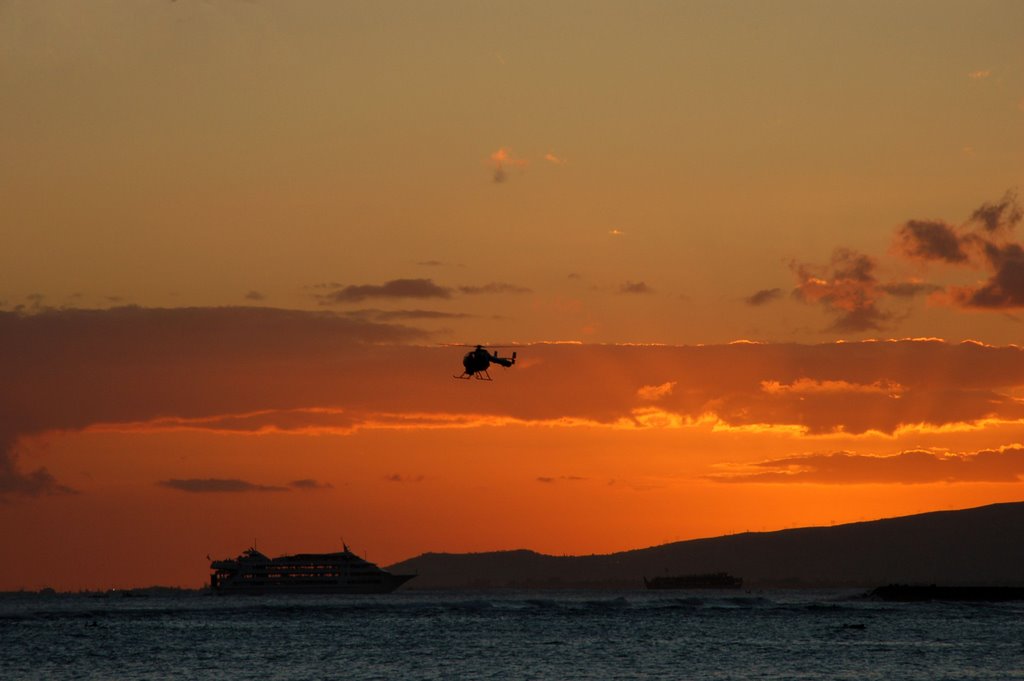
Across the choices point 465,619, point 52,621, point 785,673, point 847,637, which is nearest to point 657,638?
point 847,637

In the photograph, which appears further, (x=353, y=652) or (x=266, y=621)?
(x=266, y=621)

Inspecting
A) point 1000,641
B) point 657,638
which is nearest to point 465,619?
point 657,638

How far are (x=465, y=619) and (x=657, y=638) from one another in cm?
5587

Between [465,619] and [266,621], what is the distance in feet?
88.4

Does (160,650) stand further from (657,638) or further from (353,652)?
(657,638)

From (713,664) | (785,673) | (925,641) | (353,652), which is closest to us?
(785,673)

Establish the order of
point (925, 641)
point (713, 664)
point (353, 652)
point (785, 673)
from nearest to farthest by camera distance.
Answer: point (785, 673)
point (713, 664)
point (353, 652)
point (925, 641)

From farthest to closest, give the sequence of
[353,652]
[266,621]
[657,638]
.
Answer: [266,621] → [657,638] → [353,652]

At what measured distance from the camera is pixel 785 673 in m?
100

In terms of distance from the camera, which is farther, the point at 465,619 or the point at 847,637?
the point at 465,619

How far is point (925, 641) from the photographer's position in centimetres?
13362

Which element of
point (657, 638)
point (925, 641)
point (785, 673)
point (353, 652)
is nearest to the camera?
point (785, 673)

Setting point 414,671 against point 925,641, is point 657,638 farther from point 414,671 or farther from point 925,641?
point 414,671

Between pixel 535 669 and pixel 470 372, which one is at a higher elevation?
pixel 470 372
